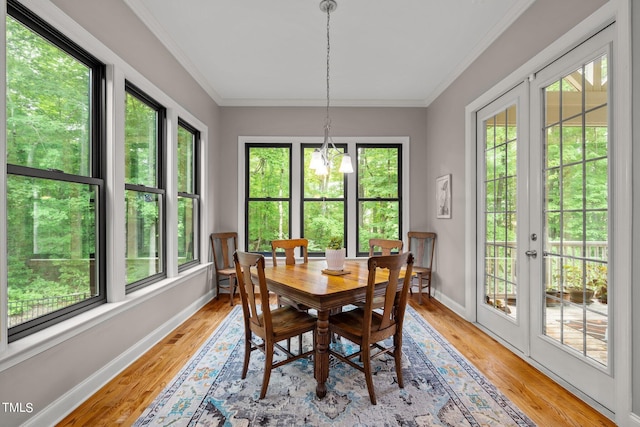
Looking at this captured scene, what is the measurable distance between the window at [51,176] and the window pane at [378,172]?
337 cm

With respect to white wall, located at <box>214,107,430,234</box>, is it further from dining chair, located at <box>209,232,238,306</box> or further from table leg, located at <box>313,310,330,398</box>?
table leg, located at <box>313,310,330,398</box>

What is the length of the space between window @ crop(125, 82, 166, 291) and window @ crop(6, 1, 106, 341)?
0.37 meters

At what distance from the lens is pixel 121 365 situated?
2227 millimetres

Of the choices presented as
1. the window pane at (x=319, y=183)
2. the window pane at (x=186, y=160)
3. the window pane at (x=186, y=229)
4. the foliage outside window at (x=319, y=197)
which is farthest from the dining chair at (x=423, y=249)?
the window pane at (x=186, y=160)

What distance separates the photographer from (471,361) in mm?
2391

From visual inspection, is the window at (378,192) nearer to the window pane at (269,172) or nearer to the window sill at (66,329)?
the window pane at (269,172)

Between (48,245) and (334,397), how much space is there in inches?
79.7

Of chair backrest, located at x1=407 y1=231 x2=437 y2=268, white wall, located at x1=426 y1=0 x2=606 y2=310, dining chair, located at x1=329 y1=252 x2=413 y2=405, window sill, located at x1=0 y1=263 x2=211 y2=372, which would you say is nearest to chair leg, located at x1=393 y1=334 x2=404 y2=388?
dining chair, located at x1=329 y1=252 x2=413 y2=405

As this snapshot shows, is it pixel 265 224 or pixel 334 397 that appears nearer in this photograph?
pixel 334 397

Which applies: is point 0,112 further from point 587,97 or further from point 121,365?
point 587,97

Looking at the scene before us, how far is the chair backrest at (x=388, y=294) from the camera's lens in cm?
178

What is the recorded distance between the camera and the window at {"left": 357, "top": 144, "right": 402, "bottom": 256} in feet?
15.1

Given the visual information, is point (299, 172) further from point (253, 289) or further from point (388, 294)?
point (388, 294)

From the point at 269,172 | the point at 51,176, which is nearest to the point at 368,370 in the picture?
the point at 51,176
